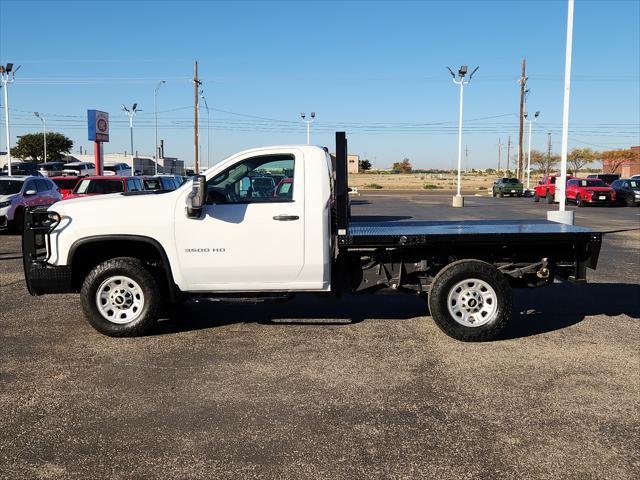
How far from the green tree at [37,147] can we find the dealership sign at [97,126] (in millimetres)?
74521

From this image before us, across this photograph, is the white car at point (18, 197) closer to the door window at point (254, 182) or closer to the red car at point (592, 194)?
the door window at point (254, 182)

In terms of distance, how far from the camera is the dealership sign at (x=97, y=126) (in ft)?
110

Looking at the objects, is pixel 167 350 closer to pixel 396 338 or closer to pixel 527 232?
pixel 396 338

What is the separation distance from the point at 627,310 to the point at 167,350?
5.83 meters

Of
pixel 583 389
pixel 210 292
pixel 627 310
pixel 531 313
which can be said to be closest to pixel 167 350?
pixel 210 292

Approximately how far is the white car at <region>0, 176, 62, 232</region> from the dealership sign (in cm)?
1708

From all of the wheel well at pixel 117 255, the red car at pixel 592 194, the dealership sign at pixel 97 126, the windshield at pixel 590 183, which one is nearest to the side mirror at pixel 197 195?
the wheel well at pixel 117 255

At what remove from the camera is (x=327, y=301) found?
837 centimetres

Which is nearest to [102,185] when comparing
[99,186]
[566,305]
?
[99,186]

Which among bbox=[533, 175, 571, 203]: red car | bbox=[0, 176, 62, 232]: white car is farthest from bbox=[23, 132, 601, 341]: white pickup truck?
bbox=[533, 175, 571, 203]: red car

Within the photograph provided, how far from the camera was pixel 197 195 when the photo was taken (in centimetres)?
604

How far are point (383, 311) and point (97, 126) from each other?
99.4 ft

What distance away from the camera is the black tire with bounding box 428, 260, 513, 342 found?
6.30 m

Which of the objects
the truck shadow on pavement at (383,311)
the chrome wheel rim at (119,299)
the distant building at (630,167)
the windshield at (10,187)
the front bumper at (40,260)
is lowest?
the truck shadow on pavement at (383,311)
